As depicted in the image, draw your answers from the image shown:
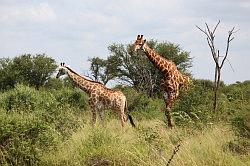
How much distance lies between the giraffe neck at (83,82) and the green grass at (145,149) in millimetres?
4115

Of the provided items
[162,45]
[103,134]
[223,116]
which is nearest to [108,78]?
[162,45]

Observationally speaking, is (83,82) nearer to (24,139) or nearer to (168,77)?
(168,77)

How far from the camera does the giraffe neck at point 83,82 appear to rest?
47.3 ft

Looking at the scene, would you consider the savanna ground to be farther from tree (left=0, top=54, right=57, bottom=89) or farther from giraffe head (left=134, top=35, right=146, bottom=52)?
tree (left=0, top=54, right=57, bottom=89)

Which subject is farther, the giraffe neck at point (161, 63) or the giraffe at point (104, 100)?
the giraffe at point (104, 100)

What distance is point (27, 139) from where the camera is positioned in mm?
9070

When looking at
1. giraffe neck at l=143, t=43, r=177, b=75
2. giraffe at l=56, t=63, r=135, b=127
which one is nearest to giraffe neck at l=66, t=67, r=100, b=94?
giraffe at l=56, t=63, r=135, b=127

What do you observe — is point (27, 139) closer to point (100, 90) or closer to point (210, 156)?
point (210, 156)

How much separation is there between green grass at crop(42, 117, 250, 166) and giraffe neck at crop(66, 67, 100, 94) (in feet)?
13.5

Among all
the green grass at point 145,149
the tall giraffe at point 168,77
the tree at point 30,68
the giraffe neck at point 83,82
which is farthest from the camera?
the tree at point 30,68

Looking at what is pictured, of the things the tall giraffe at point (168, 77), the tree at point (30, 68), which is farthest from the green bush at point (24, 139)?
the tree at point (30, 68)

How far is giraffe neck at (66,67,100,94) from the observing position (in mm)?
14404

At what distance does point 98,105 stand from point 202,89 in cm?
275

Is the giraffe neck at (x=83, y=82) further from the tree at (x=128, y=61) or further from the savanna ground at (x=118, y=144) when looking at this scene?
the tree at (x=128, y=61)
